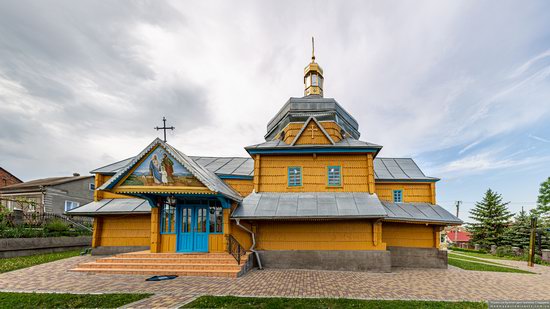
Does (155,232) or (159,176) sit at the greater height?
(159,176)

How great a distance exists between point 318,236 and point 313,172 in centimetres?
297

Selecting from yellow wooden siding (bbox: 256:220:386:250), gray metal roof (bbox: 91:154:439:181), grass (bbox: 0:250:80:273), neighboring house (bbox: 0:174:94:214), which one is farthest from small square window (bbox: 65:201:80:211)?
yellow wooden siding (bbox: 256:220:386:250)

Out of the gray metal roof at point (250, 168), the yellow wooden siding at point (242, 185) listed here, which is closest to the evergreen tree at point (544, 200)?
the gray metal roof at point (250, 168)

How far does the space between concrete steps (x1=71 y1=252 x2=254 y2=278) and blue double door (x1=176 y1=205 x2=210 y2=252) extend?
2.27 ft

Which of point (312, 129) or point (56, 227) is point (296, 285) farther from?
point (56, 227)

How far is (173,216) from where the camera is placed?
1283 centimetres

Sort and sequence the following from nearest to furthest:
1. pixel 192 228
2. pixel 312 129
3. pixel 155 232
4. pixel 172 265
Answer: pixel 172 265, pixel 155 232, pixel 192 228, pixel 312 129

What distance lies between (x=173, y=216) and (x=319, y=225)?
645 centimetres

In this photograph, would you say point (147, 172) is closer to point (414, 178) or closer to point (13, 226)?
point (13, 226)

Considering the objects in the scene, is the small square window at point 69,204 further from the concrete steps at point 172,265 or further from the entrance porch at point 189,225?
the entrance porch at point 189,225

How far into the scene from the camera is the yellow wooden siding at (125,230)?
1516cm

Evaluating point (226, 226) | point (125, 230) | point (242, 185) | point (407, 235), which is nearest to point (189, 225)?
point (226, 226)

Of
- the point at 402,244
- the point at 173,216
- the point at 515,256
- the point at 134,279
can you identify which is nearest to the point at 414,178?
the point at 402,244

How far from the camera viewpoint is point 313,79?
774 inches
